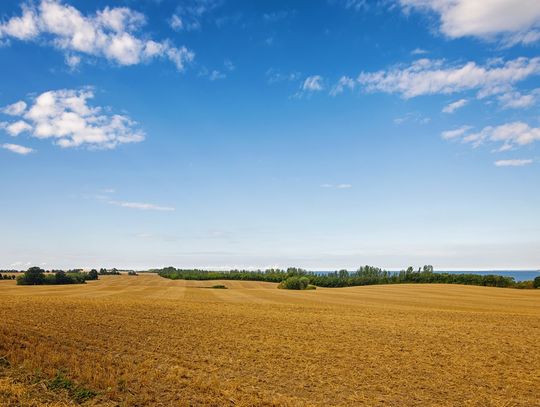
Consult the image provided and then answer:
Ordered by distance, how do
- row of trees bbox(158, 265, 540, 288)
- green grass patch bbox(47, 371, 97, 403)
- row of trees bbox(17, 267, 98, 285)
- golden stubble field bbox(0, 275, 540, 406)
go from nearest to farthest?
green grass patch bbox(47, 371, 97, 403)
golden stubble field bbox(0, 275, 540, 406)
row of trees bbox(17, 267, 98, 285)
row of trees bbox(158, 265, 540, 288)

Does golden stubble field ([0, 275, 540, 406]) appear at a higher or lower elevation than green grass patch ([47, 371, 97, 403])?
lower

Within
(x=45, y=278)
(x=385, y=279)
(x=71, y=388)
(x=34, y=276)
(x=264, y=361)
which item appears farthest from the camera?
(x=385, y=279)

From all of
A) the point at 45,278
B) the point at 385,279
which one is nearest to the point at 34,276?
the point at 45,278

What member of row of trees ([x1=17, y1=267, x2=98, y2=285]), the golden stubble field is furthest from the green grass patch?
row of trees ([x1=17, y1=267, x2=98, y2=285])

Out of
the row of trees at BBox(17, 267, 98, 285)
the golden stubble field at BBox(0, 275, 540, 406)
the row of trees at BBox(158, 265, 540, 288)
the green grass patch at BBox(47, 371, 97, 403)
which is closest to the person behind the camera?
the green grass patch at BBox(47, 371, 97, 403)

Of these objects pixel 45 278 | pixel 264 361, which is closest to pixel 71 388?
pixel 264 361

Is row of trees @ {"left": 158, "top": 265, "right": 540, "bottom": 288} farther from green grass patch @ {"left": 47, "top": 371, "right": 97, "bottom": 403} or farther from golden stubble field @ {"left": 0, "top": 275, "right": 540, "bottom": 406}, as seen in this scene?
green grass patch @ {"left": 47, "top": 371, "right": 97, "bottom": 403}

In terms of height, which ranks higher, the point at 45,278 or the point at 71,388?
the point at 71,388

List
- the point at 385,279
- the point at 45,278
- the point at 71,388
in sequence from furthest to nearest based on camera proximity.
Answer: the point at 385,279
the point at 45,278
the point at 71,388

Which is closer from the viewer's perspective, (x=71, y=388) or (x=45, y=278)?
(x=71, y=388)

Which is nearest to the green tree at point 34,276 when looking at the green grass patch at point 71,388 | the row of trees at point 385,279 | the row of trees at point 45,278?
the row of trees at point 45,278

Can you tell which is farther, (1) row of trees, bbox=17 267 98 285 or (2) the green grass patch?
(1) row of trees, bbox=17 267 98 285

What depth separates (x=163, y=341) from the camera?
84.9 ft

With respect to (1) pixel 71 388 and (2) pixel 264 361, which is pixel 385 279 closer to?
(2) pixel 264 361
